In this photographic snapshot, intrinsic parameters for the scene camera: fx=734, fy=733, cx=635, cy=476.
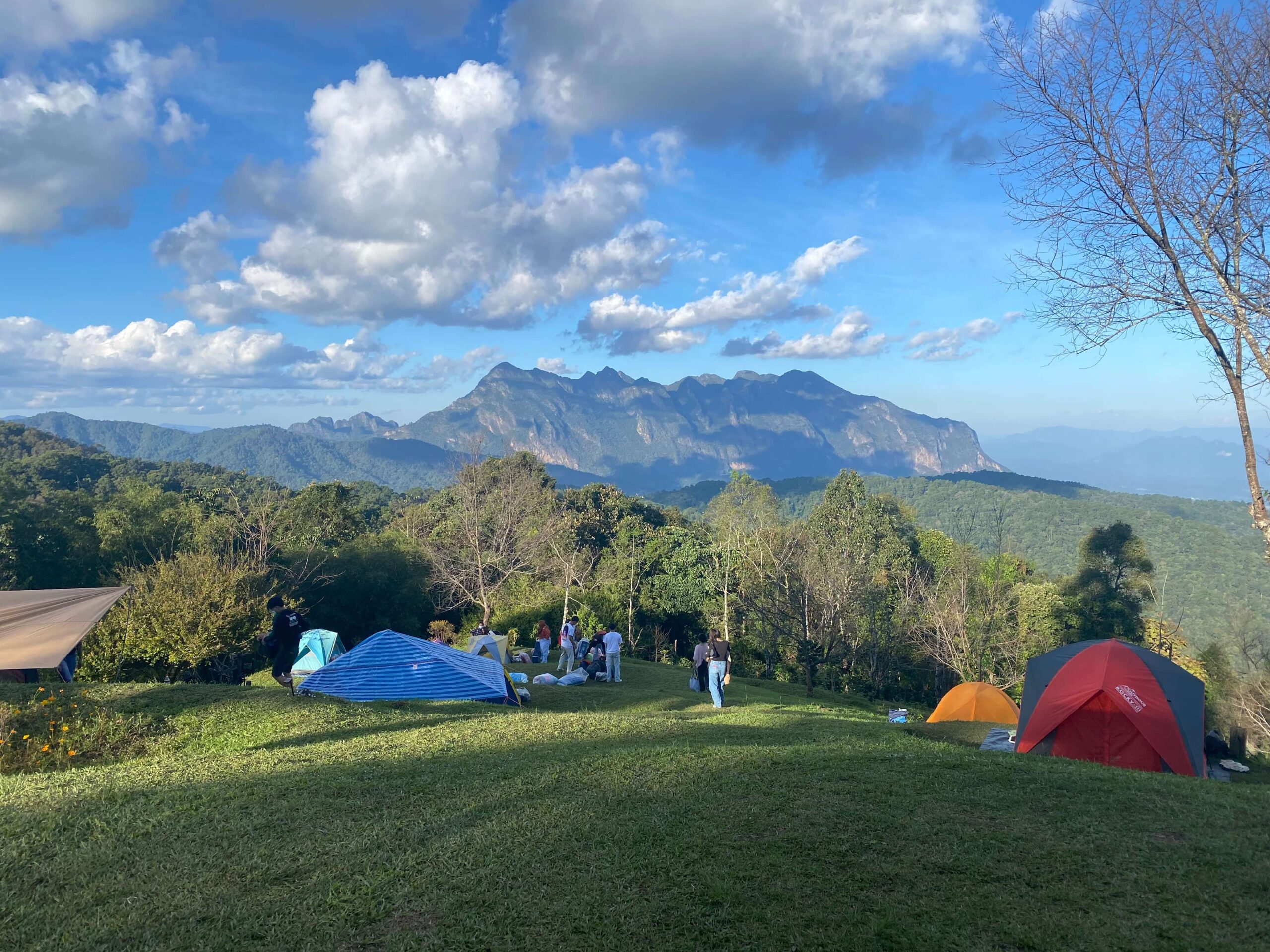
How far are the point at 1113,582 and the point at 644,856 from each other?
4295 centimetres

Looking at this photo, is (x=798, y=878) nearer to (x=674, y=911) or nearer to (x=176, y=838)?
(x=674, y=911)

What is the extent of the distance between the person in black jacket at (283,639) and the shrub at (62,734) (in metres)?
4.74

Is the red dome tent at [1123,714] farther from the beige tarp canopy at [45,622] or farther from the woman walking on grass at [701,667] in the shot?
the beige tarp canopy at [45,622]

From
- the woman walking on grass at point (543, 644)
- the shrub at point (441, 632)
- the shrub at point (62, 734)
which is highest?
the shrub at point (62, 734)

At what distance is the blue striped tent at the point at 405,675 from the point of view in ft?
42.8

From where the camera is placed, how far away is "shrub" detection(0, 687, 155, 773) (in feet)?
27.0

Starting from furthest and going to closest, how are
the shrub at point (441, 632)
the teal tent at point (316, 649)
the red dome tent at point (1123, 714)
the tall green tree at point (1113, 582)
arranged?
the tall green tree at point (1113, 582), the shrub at point (441, 632), the teal tent at point (316, 649), the red dome tent at point (1123, 714)

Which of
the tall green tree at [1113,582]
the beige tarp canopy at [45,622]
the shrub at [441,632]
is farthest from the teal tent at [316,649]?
the tall green tree at [1113,582]

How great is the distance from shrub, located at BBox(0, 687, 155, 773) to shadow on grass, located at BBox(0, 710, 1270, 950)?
5.65 ft

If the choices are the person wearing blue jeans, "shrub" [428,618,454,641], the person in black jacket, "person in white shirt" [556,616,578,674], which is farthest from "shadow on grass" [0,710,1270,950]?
"shrub" [428,618,454,641]

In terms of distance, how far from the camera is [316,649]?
17.0 meters

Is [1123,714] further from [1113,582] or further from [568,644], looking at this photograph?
[1113,582]

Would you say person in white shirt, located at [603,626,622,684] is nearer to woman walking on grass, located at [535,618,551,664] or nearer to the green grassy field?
woman walking on grass, located at [535,618,551,664]

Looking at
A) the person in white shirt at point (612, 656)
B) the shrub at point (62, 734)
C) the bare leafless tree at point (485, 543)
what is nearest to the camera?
the shrub at point (62, 734)
